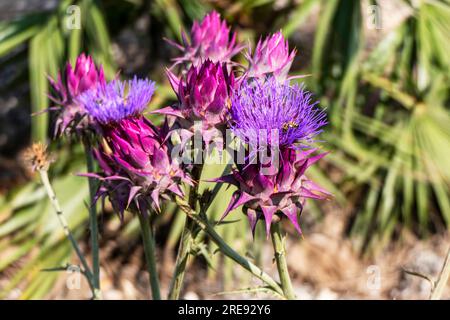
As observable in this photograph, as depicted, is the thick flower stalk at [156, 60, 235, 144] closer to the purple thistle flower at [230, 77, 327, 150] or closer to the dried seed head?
the purple thistle flower at [230, 77, 327, 150]

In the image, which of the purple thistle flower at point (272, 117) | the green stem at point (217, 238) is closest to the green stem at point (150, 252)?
the green stem at point (217, 238)

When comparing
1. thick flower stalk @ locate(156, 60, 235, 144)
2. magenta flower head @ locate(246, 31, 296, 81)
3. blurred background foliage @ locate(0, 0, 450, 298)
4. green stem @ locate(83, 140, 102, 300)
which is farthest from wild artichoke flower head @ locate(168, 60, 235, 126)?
blurred background foliage @ locate(0, 0, 450, 298)

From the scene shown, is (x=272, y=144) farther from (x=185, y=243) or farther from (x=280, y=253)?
(x=185, y=243)

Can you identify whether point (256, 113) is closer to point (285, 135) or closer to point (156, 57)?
point (285, 135)

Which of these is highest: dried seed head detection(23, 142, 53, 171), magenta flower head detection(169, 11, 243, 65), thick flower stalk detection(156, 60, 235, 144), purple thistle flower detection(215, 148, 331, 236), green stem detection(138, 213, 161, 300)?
magenta flower head detection(169, 11, 243, 65)

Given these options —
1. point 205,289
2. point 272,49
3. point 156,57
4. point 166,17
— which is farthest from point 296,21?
point 272,49

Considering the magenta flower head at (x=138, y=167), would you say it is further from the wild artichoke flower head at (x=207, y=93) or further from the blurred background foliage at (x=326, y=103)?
the blurred background foliage at (x=326, y=103)

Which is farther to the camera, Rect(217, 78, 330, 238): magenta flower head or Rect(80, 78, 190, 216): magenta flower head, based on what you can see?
Rect(80, 78, 190, 216): magenta flower head
